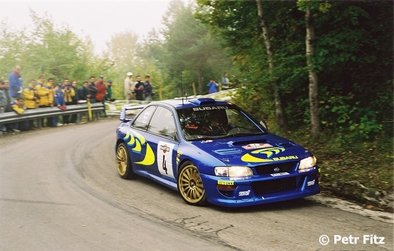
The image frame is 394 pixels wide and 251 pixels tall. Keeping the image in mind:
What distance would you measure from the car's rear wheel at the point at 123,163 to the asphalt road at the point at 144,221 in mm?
184

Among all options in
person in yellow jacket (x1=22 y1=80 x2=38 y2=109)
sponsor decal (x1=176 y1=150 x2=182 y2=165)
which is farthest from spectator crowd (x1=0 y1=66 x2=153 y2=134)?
sponsor decal (x1=176 y1=150 x2=182 y2=165)

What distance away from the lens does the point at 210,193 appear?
6301 millimetres

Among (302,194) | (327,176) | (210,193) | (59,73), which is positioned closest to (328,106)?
(327,176)

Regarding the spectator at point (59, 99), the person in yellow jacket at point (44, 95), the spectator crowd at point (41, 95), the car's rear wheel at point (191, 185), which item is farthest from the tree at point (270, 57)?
the spectator at point (59, 99)

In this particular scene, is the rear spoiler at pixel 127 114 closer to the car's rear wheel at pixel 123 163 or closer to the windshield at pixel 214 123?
the car's rear wheel at pixel 123 163

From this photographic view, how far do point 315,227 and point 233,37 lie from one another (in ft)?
23.0

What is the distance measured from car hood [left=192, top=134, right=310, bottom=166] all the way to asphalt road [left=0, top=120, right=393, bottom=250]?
2.26 ft

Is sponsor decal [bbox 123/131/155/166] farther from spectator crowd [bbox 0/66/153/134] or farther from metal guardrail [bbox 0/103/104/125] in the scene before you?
spectator crowd [bbox 0/66/153/134]

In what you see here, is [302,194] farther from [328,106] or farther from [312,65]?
[328,106]

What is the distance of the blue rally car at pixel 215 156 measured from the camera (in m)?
6.16

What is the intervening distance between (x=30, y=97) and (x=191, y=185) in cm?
1265

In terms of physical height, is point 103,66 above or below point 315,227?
above

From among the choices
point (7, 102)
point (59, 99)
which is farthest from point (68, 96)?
point (7, 102)

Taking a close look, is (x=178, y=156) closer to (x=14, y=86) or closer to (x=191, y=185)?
(x=191, y=185)
